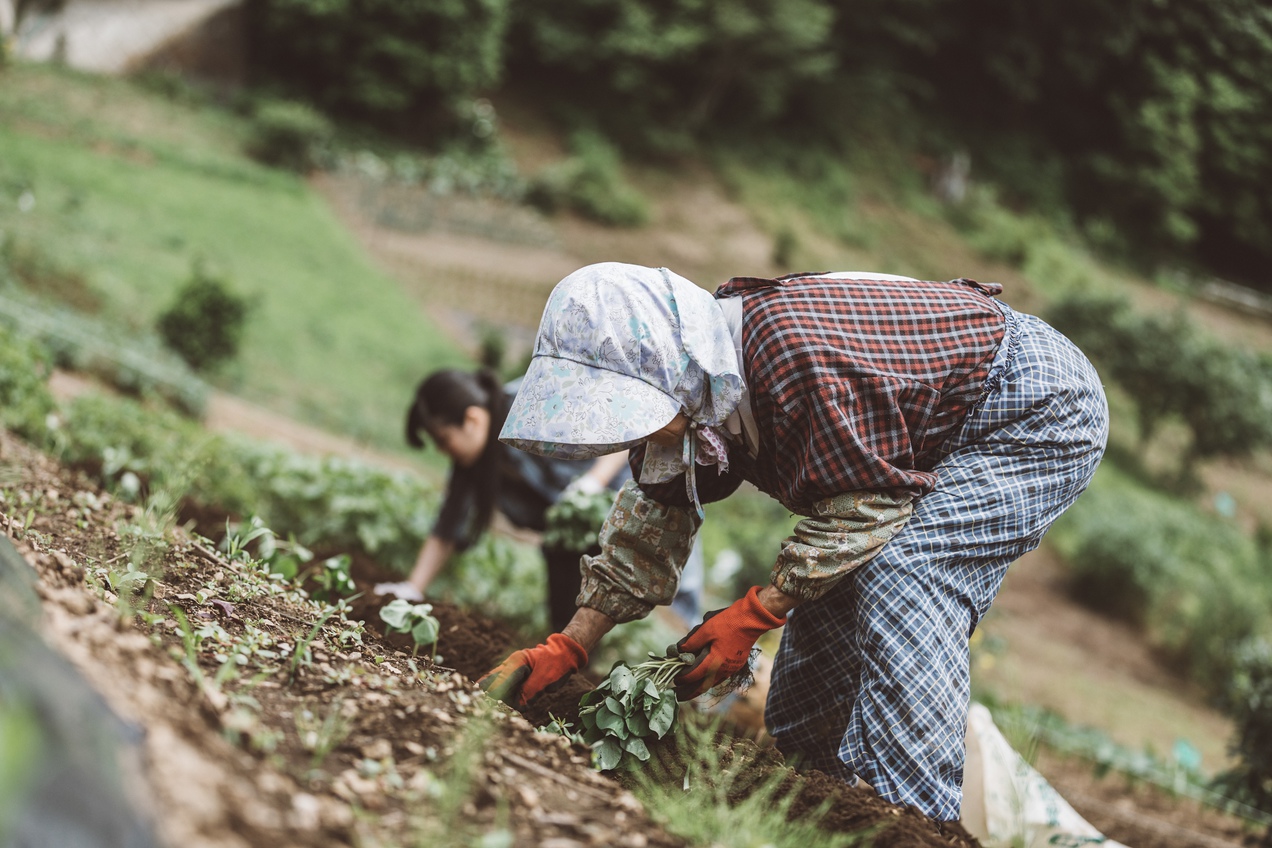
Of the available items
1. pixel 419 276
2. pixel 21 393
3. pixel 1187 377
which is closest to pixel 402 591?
pixel 21 393

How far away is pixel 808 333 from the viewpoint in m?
1.97

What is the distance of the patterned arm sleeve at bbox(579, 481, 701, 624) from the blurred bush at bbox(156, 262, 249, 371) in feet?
20.0

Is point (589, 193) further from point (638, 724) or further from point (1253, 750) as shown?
point (638, 724)

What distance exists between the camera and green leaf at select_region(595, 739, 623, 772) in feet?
6.61

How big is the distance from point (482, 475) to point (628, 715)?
66.2 inches

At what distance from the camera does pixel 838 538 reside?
6.52 feet

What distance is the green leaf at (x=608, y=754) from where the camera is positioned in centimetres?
202

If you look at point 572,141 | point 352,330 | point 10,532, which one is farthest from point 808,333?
point 572,141

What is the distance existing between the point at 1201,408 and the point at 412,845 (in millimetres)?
15085

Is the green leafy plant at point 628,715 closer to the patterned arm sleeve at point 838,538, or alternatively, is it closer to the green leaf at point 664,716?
the green leaf at point 664,716

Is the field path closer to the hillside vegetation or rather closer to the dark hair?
the hillside vegetation

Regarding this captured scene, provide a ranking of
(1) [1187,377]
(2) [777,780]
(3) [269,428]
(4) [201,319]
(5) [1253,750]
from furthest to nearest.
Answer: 1. (1) [1187,377]
2. (4) [201,319]
3. (3) [269,428]
4. (5) [1253,750]
5. (2) [777,780]

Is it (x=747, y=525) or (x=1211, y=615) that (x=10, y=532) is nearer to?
(x=747, y=525)

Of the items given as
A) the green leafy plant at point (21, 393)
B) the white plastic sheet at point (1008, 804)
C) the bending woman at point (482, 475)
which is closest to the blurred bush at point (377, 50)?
the green leafy plant at point (21, 393)
